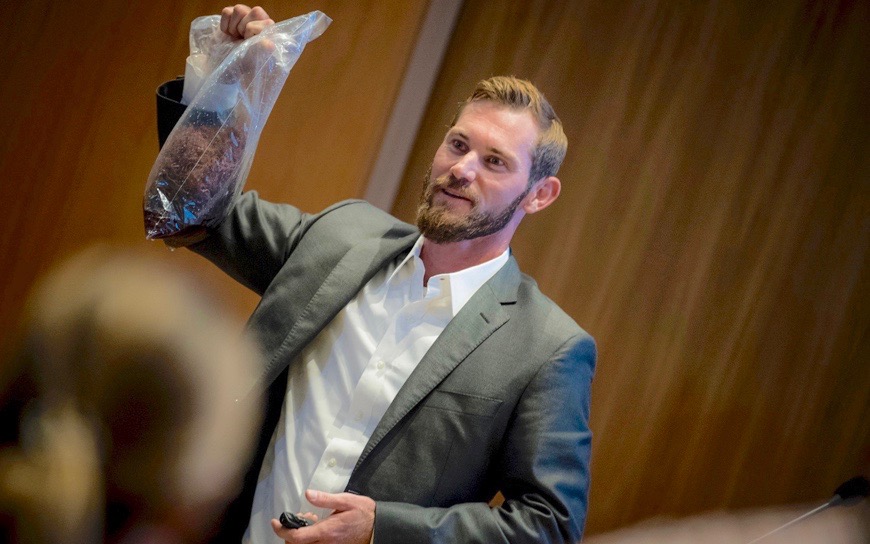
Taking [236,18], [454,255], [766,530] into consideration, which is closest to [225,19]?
[236,18]

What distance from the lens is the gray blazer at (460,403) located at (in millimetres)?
1420

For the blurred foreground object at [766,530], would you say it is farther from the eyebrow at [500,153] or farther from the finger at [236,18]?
the finger at [236,18]

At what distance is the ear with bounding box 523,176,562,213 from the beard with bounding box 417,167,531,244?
0.37 ft

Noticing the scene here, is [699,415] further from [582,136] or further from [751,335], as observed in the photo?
[582,136]

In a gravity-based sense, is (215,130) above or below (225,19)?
below

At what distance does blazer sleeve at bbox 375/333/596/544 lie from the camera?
4.57 feet

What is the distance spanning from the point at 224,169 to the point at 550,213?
1282 mm

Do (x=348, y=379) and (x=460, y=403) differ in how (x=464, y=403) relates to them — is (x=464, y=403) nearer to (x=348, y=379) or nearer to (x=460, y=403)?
(x=460, y=403)

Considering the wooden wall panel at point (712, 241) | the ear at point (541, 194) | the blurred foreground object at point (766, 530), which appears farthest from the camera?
the wooden wall panel at point (712, 241)

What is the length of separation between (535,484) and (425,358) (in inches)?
11.1

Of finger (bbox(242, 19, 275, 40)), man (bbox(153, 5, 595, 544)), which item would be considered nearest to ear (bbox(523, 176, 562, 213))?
man (bbox(153, 5, 595, 544))

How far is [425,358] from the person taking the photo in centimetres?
150

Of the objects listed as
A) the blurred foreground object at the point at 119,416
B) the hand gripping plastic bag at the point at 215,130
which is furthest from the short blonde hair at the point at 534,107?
the blurred foreground object at the point at 119,416

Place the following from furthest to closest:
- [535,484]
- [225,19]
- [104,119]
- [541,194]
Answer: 1. [104,119]
2. [541,194]
3. [225,19]
4. [535,484]
